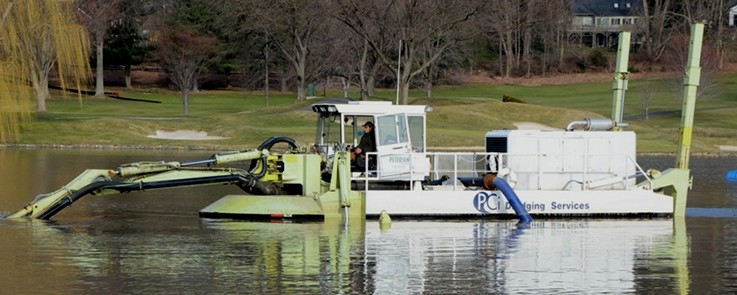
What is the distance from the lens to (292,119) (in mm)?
83375

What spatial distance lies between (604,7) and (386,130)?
128 m

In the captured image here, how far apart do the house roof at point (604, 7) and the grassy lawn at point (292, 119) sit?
4168 cm

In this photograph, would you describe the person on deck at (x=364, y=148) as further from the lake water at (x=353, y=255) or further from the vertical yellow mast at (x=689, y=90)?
the vertical yellow mast at (x=689, y=90)

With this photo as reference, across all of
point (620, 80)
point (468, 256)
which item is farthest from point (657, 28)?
point (468, 256)

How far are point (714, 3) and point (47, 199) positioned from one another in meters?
119

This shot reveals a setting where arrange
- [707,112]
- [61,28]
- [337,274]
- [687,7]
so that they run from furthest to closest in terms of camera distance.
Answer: [687,7] < [707,112] < [61,28] < [337,274]

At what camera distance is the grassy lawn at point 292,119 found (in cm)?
7538

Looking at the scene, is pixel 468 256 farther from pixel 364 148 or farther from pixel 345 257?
pixel 364 148

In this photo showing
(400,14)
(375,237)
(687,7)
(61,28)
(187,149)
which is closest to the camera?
(375,237)

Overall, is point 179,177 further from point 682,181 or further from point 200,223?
point 682,181

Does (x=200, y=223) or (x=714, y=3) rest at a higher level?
(x=714, y=3)

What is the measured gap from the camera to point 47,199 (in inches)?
1344

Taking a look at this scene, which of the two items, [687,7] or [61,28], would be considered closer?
[61,28]

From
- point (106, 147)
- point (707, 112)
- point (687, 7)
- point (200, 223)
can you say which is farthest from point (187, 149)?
point (687, 7)
